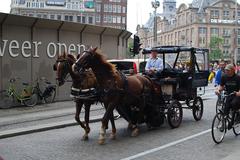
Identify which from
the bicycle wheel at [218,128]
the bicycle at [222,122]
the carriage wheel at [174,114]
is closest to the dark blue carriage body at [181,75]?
the carriage wheel at [174,114]

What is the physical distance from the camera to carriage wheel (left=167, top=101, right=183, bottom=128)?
12323 millimetres

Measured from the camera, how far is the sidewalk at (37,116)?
12.2m

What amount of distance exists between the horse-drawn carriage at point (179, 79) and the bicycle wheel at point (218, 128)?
200cm

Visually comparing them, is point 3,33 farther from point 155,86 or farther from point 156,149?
point 156,149

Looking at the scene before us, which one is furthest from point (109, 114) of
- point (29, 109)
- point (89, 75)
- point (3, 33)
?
point (3, 33)

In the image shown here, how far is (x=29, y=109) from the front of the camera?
57.1 feet

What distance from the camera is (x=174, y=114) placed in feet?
41.4

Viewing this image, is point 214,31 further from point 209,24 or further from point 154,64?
point 154,64

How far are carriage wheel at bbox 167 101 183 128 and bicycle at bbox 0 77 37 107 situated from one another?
24.9ft

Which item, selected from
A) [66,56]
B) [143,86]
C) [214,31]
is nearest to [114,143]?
[143,86]

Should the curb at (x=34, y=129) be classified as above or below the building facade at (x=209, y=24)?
below

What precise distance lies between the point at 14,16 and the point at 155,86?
7.83 metres

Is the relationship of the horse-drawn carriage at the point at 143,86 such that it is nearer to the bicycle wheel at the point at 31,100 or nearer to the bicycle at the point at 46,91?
the bicycle wheel at the point at 31,100

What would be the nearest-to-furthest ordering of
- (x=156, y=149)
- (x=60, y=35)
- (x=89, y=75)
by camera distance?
(x=156, y=149) < (x=89, y=75) < (x=60, y=35)
